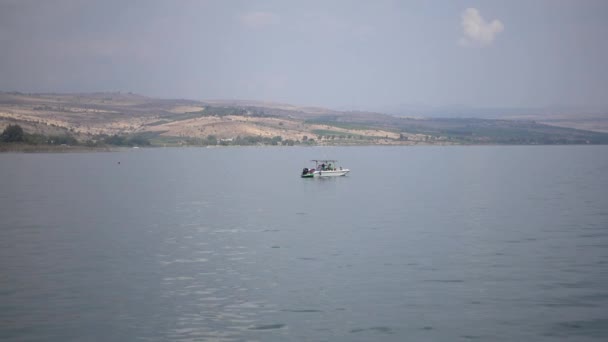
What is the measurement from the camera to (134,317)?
23453 mm

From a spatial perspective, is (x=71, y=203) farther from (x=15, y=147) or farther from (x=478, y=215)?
(x=15, y=147)

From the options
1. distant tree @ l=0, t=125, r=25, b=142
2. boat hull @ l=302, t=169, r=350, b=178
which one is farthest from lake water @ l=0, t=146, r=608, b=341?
distant tree @ l=0, t=125, r=25, b=142

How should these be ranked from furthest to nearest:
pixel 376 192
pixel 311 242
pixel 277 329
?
pixel 376 192, pixel 311 242, pixel 277 329

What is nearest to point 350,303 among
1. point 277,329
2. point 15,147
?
point 277,329

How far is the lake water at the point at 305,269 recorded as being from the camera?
73.7 feet

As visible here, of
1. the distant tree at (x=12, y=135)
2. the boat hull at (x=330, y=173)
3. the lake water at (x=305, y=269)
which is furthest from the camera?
the distant tree at (x=12, y=135)

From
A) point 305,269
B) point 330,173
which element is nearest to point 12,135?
point 330,173

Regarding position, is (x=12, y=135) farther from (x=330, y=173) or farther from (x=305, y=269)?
(x=305, y=269)

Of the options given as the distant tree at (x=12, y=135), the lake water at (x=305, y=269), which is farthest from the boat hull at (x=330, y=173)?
the distant tree at (x=12, y=135)

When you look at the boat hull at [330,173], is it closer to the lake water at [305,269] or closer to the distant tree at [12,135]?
the lake water at [305,269]

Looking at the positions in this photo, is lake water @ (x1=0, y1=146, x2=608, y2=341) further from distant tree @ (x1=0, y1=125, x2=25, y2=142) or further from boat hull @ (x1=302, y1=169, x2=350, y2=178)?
distant tree @ (x1=0, y1=125, x2=25, y2=142)

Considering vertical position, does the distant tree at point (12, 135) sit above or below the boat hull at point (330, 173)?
below

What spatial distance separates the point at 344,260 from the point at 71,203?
105ft

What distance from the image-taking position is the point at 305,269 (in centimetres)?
3061
